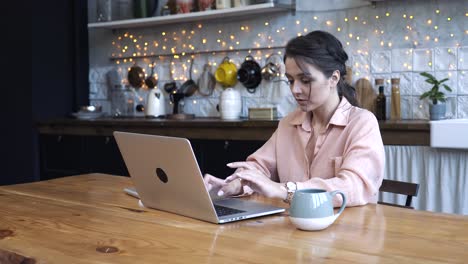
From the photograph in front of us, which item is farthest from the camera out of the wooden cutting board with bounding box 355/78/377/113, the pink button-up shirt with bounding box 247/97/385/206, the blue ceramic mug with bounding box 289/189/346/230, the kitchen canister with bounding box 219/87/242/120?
the kitchen canister with bounding box 219/87/242/120

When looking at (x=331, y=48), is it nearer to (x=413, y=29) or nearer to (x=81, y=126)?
(x=413, y=29)

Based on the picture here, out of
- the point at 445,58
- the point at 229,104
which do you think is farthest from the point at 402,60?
the point at 229,104

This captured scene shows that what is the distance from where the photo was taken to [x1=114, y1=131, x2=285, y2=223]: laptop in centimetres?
151

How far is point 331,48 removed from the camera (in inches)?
84.6

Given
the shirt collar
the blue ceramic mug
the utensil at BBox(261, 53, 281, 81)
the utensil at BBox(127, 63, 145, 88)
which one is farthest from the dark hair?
the utensil at BBox(127, 63, 145, 88)

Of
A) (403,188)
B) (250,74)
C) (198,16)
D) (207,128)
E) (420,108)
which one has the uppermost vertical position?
(198,16)

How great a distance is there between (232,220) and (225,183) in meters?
0.38

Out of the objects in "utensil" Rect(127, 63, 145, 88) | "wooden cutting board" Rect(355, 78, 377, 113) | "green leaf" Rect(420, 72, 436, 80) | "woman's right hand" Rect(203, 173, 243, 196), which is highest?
"utensil" Rect(127, 63, 145, 88)

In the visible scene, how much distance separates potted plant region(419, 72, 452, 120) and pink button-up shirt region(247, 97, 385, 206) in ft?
4.64

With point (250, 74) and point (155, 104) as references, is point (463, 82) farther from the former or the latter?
point (155, 104)

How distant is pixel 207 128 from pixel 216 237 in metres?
2.47

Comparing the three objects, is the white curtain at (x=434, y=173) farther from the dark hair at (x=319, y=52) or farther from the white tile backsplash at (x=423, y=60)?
the dark hair at (x=319, y=52)

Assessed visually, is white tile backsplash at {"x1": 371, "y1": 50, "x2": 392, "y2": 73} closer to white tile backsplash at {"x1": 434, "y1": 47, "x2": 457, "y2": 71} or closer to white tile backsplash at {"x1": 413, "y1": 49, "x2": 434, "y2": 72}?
white tile backsplash at {"x1": 413, "y1": 49, "x2": 434, "y2": 72}

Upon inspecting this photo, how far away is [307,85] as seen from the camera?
2111mm
